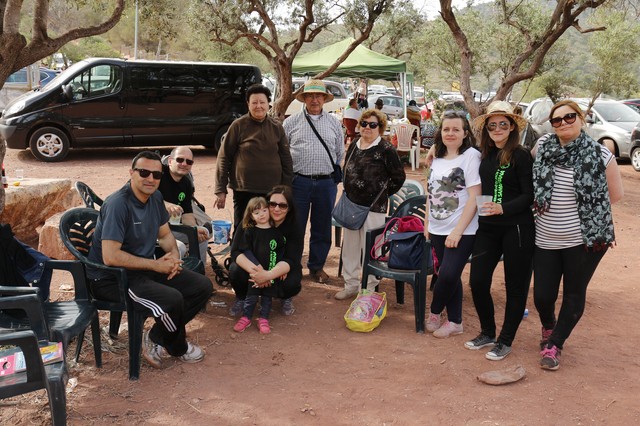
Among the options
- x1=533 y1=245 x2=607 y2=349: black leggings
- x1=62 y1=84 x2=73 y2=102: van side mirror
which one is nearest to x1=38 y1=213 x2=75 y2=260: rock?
x1=533 y1=245 x2=607 y2=349: black leggings

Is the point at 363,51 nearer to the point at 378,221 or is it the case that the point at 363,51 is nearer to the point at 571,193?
the point at 378,221

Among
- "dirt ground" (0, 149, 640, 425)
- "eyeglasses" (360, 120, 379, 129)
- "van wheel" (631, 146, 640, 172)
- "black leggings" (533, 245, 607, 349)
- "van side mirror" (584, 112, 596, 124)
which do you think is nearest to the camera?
"dirt ground" (0, 149, 640, 425)

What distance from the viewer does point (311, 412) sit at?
→ 3574 millimetres

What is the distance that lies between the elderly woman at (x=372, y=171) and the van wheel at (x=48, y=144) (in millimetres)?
8851

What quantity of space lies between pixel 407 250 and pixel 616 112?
14.3m

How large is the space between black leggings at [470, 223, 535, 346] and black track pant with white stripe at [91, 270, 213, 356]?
1750 millimetres

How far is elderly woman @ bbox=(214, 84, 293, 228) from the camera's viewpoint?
5398 millimetres

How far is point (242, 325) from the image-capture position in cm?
471

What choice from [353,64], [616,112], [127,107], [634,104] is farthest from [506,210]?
[634,104]

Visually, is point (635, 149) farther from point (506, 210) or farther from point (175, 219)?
point (175, 219)

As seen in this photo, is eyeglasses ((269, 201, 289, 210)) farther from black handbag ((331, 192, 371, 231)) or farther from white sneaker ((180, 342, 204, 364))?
white sneaker ((180, 342, 204, 364))

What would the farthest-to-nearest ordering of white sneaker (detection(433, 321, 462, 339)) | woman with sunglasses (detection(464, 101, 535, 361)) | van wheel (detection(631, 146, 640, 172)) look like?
van wheel (detection(631, 146, 640, 172)) < white sneaker (detection(433, 321, 462, 339)) < woman with sunglasses (detection(464, 101, 535, 361))

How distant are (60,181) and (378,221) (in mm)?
3892

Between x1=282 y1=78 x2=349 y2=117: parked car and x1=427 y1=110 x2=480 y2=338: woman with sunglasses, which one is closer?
x1=427 y1=110 x2=480 y2=338: woman with sunglasses
